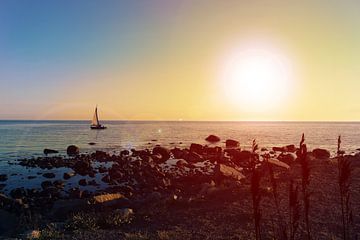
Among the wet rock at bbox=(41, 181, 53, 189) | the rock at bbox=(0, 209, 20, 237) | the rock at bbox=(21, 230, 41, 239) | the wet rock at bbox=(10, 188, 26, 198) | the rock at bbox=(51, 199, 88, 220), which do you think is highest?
the rock at bbox=(21, 230, 41, 239)

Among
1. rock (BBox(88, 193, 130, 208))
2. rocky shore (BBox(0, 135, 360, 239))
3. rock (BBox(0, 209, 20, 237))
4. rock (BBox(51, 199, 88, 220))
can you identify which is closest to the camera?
rocky shore (BBox(0, 135, 360, 239))

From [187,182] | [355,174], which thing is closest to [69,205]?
[187,182]

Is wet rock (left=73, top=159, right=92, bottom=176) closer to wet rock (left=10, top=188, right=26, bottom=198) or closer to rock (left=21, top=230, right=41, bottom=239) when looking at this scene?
wet rock (left=10, top=188, right=26, bottom=198)

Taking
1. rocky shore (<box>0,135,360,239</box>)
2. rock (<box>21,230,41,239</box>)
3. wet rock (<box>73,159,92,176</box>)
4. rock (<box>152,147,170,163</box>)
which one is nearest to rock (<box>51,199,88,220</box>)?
rocky shore (<box>0,135,360,239</box>)

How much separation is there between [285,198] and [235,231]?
4596 mm

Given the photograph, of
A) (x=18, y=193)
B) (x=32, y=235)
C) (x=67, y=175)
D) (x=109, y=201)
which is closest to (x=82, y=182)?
(x=67, y=175)

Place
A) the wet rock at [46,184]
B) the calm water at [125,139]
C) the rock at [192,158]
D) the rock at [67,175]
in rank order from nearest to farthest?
1. the wet rock at [46,184]
2. the rock at [67,175]
3. the rock at [192,158]
4. the calm water at [125,139]

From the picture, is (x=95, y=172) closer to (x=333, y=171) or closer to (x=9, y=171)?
(x=9, y=171)

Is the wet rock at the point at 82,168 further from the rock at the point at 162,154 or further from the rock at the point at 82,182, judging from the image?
the rock at the point at 162,154

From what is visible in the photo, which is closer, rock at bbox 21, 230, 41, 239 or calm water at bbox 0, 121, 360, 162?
rock at bbox 21, 230, 41, 239

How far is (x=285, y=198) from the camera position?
1354cm

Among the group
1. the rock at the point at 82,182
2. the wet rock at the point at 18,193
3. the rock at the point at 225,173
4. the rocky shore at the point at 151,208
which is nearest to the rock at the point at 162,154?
the rocky shore at the point at 151,208

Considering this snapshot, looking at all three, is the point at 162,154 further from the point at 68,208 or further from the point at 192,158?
the point at 68,208

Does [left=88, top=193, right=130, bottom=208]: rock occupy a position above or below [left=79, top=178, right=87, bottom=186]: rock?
above
